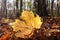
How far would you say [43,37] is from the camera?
0.61m

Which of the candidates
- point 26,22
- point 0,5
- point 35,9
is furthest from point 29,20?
point 0,5

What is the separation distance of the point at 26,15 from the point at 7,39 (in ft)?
0.57

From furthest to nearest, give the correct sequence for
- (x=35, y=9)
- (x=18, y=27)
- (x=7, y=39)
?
(x=35, y=9) < (x=7, y=39) < (x=18, y=27)

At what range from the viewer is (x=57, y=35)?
63cm

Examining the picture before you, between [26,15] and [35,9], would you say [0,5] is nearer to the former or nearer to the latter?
[35,9]

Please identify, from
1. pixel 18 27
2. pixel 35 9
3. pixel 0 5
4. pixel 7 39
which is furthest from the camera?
pixel 0 5

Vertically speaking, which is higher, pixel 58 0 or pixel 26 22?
pixel 58 0

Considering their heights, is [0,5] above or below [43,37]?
above

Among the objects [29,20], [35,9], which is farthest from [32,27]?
[35,9]

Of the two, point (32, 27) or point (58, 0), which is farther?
point (58, 0)

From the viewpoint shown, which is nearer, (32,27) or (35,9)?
(32,27)

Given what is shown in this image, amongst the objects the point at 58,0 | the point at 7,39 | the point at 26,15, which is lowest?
the point at 7,39

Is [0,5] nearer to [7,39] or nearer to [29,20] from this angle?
[7,39]

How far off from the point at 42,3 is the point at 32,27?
81cm
